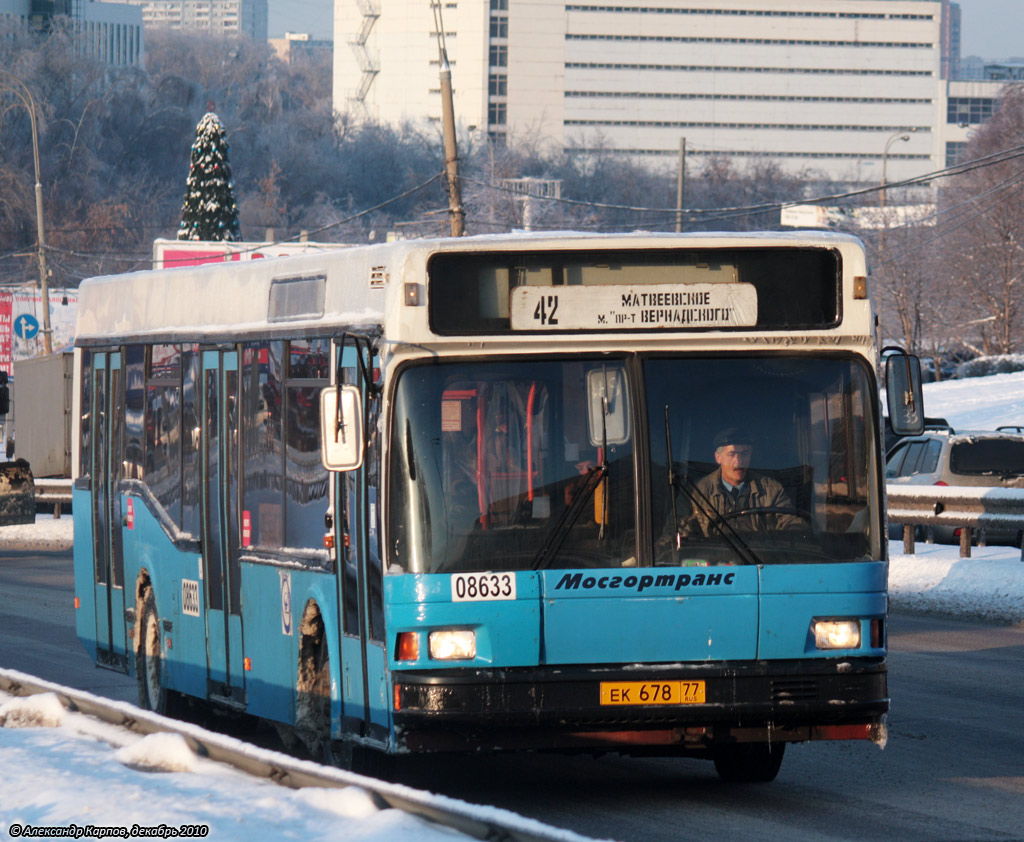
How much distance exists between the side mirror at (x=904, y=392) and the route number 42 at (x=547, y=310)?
1.50 meters

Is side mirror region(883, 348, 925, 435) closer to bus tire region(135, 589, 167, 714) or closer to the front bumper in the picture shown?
the front bumper

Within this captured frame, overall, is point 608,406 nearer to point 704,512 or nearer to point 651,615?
point 704,512

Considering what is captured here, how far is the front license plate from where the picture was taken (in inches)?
298

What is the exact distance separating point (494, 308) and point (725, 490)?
1.23 meters

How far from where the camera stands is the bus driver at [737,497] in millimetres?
7711

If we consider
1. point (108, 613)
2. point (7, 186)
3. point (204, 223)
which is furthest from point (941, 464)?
point (7, 186)

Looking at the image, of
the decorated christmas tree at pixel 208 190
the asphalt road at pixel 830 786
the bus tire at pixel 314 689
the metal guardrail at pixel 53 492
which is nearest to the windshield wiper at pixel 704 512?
the asphalt road at pixel 830 786

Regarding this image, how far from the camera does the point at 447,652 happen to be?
24.6 ft

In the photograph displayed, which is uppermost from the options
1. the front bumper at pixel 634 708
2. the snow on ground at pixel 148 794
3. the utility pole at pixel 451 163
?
the utility pole at pixel 451 163

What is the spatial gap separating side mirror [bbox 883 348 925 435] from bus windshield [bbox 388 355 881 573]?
45 cm

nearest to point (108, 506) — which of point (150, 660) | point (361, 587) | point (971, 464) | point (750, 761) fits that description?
point (150, 660)

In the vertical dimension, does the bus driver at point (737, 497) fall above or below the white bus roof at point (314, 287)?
below

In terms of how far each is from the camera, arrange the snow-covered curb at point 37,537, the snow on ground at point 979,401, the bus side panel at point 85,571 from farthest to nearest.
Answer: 1. the snow on ground at point 979,401
2. the snow-covered curb at point 37,537
3. the bus side panel at point 85,571

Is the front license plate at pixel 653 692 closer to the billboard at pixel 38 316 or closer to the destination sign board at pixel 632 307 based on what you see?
the destination sign board at pixel 632 307
